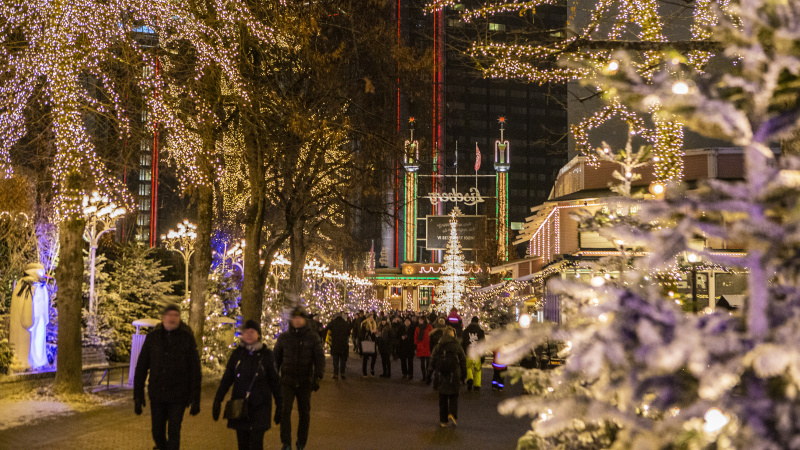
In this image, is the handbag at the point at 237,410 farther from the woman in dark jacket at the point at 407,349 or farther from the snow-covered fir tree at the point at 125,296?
the snow-covered fir tree at the point at 125,296

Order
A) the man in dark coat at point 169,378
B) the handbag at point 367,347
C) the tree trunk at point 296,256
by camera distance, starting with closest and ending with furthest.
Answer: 1. the man in dark coat at point 169,378
2. the handbag at point 367,347
3. the tree trunk at point 296,256

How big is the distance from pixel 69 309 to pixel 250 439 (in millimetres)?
7927

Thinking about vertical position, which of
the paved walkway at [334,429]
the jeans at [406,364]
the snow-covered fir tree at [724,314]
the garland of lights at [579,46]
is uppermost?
the garland of lights at [579,46]

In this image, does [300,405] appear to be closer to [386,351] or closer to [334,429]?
[334,429]

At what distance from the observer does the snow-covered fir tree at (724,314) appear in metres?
2.64

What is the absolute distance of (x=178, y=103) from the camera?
14469mm

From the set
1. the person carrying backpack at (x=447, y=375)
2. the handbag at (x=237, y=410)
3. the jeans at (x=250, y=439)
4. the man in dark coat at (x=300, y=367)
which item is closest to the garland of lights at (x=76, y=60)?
the man in dark coat at (x=300, y=367)

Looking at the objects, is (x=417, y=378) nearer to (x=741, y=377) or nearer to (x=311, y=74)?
(x=311, y=74)

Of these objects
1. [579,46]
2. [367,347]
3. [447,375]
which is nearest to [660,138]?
[579,46]

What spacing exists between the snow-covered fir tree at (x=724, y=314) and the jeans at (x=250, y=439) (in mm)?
4894

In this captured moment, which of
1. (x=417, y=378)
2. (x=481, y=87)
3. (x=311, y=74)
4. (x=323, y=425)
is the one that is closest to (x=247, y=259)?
(x=311, y=74)

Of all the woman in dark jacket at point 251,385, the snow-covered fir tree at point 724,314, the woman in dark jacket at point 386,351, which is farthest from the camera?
the woman in dark jacket at point 386,351

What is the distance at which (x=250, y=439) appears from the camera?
297 inches

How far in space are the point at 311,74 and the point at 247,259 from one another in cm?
515
